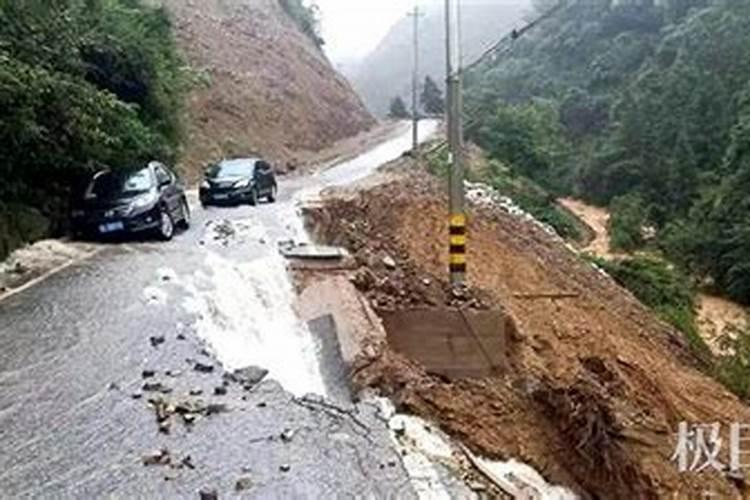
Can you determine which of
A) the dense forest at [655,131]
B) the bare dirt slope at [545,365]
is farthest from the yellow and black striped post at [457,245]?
the dense forest at [655,131]

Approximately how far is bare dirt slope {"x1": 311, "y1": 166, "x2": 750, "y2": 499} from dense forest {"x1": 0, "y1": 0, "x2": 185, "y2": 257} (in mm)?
4875

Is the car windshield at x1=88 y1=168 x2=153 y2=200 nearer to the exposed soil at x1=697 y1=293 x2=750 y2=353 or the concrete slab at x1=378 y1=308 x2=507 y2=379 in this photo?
the concrete slab at x1=378 y1=308 x2=507 y2=379

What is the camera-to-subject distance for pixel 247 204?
88.7ft

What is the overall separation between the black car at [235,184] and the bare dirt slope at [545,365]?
8.08 feet

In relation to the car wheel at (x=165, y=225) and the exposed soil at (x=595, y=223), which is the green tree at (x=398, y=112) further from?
the car wheel at (x=165, y=225)

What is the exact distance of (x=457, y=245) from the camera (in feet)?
50.1

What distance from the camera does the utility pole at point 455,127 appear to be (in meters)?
14.8

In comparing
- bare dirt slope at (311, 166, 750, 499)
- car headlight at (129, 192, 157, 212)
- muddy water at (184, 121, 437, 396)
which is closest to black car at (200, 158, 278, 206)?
bare dirt slope at (311, 166, 750, 499)

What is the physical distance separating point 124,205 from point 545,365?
26.0 feet

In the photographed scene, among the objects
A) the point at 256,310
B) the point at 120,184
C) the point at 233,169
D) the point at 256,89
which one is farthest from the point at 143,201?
the point at 256,89

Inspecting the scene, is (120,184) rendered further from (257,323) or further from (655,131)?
(655,131)

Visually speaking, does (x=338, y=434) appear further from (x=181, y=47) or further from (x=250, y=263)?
(x=181, y=47)

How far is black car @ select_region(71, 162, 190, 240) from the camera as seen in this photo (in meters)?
18.4

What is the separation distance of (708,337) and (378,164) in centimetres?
2037
